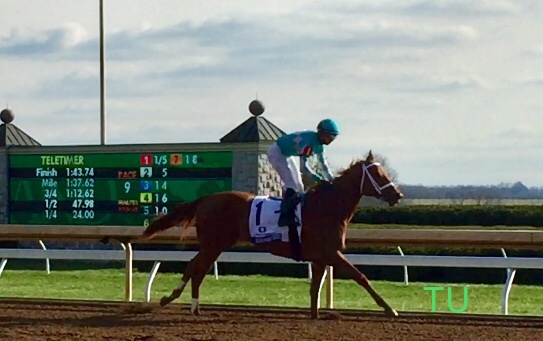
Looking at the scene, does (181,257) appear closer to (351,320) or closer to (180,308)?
(180,308)

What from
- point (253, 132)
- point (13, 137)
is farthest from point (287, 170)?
point (13, 137)

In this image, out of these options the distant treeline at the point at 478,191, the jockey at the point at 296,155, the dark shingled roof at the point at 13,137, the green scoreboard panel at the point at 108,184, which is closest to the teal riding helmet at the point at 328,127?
the jockey at the point at 296,155

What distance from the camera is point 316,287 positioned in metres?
7.96

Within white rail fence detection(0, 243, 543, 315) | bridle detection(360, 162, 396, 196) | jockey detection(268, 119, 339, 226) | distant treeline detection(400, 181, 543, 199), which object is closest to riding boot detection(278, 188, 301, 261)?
jockey detection(268, 119, 339, 226)

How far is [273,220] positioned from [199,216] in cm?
65

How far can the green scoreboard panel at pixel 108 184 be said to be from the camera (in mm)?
15391

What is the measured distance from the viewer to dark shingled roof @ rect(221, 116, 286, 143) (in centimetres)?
1555

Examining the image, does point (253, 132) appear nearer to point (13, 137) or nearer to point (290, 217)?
point (13, 137)

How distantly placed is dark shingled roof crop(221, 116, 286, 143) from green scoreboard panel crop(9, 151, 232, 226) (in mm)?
316

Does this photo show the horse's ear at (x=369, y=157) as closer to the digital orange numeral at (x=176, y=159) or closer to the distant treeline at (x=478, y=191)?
the digital orange numeral at (x=176, y=159)

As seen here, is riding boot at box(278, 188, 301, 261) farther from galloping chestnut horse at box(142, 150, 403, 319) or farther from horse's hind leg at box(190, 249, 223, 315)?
horse's hind leg at box(190, 249, 223, 315)

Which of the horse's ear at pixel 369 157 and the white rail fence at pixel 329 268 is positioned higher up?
the horse's ear at pixel 369 157

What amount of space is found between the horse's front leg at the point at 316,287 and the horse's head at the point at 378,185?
0.66 m

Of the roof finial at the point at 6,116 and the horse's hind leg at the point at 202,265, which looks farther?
the roof finial at the point at 6,116
